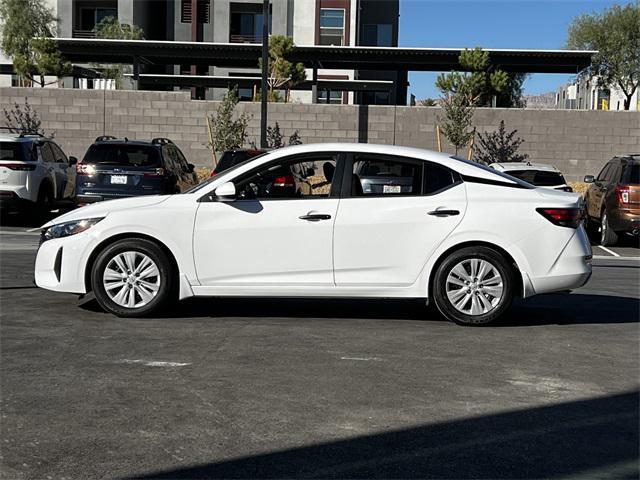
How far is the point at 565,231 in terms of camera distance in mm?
8523

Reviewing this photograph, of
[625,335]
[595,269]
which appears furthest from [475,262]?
[595,269]

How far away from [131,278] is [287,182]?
1.67 m

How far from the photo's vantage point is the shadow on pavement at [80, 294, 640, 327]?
8.97m

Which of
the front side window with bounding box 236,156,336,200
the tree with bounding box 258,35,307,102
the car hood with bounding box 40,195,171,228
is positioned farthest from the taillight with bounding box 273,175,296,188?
the tree with bounding box 258,35,307,102

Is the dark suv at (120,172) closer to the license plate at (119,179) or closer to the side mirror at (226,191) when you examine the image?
the license plate at (119,179)

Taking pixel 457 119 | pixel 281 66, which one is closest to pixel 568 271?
pixel 457 119

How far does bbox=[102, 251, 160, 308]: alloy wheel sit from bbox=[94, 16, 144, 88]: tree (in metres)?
46.5

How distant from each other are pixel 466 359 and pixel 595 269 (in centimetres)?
752

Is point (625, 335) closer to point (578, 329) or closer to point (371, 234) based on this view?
point (578, 329)

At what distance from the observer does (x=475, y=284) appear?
8.47 m

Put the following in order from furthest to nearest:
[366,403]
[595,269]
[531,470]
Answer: [595,269], [366,403], [531,470]

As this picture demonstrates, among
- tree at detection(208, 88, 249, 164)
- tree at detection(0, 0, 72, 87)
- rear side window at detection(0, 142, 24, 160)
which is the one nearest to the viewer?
rear side window at detection(0, 142, 24, 160)

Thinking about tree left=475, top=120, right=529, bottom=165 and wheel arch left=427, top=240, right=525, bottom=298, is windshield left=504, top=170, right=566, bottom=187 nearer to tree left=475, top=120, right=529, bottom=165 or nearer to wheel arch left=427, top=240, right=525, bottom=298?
wheel arch left=427, top=240, right=525, bottom=298

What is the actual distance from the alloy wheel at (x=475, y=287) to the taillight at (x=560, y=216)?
0.68m
